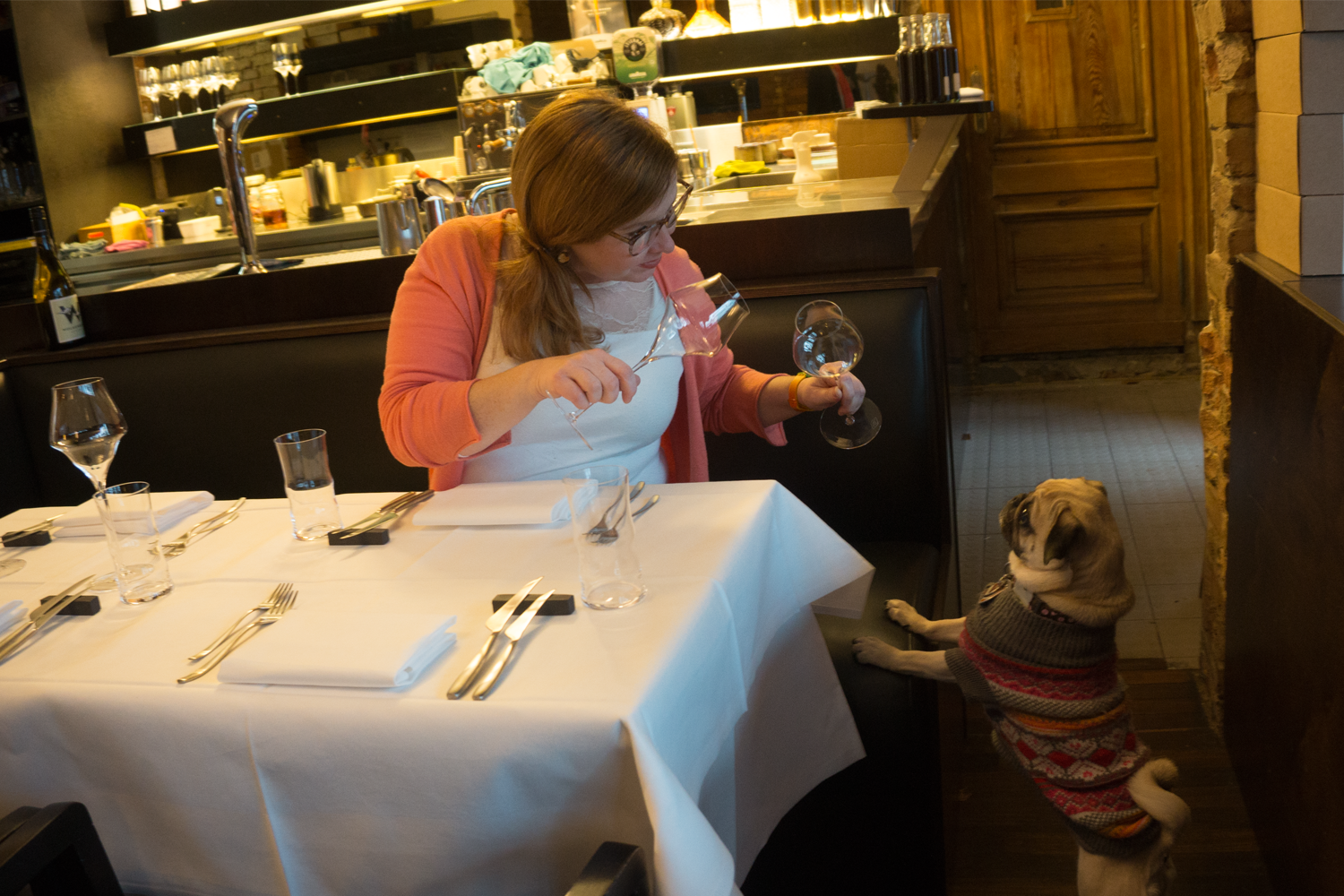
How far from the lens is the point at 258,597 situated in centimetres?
130

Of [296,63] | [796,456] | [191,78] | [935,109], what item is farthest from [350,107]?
[796,456]

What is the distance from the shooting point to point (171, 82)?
19.0 feet

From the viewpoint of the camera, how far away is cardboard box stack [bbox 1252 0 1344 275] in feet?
5.20

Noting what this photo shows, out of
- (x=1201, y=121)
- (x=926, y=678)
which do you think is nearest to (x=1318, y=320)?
(x=926, y=678)

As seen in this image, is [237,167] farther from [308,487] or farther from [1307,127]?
[1307,127]

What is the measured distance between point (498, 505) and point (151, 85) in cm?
545

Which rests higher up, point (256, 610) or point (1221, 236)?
point (1221, 236)

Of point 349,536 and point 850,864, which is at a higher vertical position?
point 349,536

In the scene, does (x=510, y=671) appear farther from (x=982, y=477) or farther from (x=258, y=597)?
(x=982, y=477)

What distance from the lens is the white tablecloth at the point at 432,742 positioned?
0.98m

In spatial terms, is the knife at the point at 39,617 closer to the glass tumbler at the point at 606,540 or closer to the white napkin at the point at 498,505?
the white napkin at the point at 498,505

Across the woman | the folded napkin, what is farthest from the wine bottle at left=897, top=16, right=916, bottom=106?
the folded napkin

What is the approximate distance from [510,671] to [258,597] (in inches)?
16.4

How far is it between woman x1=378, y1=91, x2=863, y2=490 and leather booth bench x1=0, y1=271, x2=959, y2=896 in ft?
1.08
